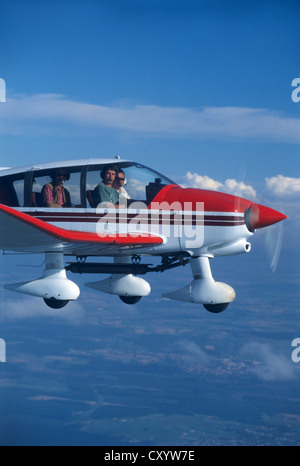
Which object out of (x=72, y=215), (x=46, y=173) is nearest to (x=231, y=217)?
(x=72, y=215)

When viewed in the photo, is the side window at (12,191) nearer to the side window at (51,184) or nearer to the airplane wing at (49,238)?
the side window at (51,184)

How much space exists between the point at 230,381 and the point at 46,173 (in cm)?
16417

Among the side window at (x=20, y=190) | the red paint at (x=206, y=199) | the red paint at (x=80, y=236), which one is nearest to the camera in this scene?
the red paint at (x=80, y=236)

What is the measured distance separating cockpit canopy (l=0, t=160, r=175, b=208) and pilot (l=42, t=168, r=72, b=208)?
77mm

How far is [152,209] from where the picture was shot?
13102 mm

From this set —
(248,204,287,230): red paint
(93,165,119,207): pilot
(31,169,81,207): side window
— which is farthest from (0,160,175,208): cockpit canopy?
(248,204,287,230): red paint

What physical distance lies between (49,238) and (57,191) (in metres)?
2.20

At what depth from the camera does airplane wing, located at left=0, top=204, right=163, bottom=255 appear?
35.3 ft

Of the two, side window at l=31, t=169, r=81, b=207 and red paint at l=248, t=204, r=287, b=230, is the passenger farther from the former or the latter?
red paint at l=248, t=204, r=287, b=230

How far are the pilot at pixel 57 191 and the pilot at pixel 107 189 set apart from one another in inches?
28.5

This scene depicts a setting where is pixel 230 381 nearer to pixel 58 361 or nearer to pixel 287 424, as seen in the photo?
pixel 287 424

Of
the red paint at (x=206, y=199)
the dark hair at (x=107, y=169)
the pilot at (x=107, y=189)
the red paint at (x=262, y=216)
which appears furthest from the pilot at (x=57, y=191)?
the red paint at (x=262, y=216)

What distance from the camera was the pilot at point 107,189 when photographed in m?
13.3

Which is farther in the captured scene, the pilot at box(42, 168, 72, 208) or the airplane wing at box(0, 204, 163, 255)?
the pilot at box(42, 168, 72, 208)
